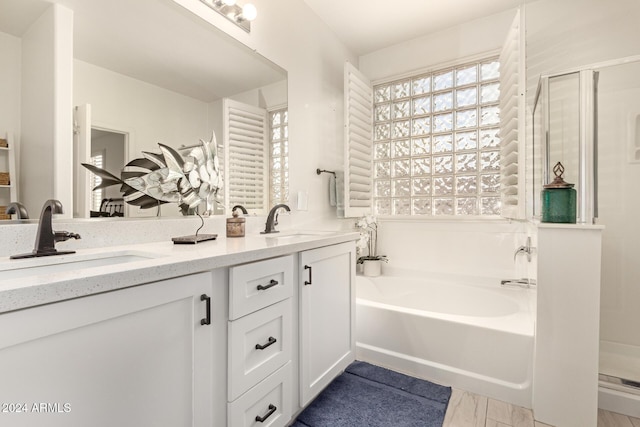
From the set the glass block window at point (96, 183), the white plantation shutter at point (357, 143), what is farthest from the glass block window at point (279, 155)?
the glass block window at point (96, 183)

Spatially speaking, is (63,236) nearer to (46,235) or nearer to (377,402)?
(46,235)

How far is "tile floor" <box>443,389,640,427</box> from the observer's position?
56.9 inches

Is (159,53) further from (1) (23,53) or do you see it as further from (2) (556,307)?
(2) (556,307)

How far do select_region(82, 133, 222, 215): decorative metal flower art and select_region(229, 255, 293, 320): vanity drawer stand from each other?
45 cm

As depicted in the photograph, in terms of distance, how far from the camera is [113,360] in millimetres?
702

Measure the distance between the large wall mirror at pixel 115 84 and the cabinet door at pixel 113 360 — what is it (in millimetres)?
606

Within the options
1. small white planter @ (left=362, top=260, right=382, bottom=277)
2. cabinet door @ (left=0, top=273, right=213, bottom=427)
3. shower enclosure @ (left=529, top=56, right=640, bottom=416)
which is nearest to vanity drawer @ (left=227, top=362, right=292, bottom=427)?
cabinet door @ (left=0, top=273, right=213, bottom=427)

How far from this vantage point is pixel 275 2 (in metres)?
2.10

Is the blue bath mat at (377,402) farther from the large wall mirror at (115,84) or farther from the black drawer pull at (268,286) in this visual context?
the large wall mirror at (115,84)

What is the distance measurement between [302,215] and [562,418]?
6.04 feet

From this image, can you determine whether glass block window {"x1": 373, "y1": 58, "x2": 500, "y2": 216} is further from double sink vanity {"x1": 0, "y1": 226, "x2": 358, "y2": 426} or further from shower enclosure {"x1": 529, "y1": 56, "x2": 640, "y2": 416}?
double sink vanity {"x1": 0, "y1": 226, "x2": 358, "y2": 426}

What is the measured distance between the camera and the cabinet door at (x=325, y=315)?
4.55 feet

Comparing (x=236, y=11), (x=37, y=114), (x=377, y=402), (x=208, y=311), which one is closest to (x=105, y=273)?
(x=208, y=311)

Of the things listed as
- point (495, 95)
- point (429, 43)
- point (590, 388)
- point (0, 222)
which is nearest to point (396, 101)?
point (429, 43)
